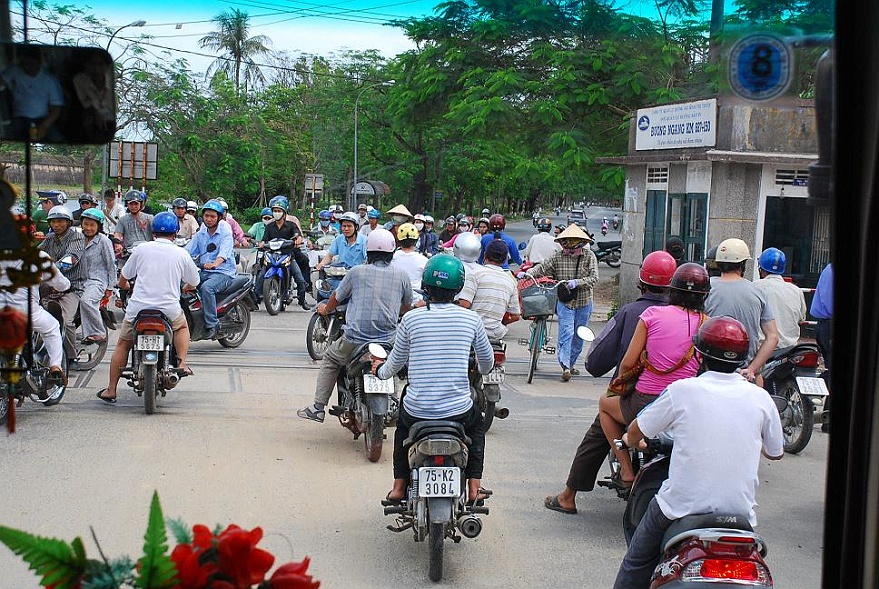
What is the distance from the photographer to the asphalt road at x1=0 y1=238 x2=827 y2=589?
5457 mm

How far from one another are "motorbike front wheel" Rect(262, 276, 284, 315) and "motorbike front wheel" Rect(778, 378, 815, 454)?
877cm

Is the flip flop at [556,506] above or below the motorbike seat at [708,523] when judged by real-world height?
below

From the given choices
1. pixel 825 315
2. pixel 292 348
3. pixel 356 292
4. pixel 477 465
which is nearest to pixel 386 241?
pixel 356 292

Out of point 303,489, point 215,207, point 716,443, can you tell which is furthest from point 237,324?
point 716,443

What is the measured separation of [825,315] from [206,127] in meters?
5.49

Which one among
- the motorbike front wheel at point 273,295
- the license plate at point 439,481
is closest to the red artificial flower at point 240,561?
the license plate at point 439,481

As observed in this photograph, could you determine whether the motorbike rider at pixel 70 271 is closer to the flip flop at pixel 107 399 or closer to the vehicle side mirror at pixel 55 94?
the flip flop at pixel 107 399

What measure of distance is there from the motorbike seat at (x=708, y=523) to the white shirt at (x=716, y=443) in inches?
1.0

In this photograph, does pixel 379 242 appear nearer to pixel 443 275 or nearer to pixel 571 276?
pixel 443 275

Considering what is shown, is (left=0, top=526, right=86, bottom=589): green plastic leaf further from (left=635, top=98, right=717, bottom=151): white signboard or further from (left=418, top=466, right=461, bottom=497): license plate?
(left=635, top=98, right=717, bottom=151): white signboard

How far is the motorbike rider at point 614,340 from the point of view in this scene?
6133 millimetres

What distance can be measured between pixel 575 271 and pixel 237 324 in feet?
12.8

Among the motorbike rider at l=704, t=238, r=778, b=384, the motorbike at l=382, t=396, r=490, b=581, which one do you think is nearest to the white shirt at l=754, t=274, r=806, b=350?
the motorbike rider at l=704, t=238, r=778, b=384

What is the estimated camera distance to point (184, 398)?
30.3ft
